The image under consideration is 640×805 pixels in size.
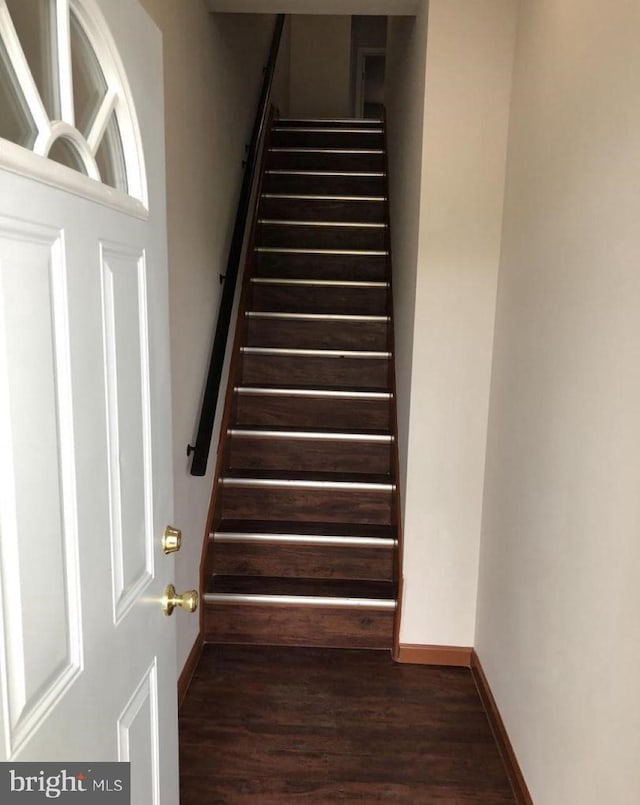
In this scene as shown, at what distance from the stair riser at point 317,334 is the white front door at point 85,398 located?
2.13 metres

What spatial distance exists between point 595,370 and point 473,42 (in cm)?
142

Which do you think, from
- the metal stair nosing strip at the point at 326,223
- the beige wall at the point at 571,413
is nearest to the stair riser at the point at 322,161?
the metal stair nosing strip at the point at 326,223

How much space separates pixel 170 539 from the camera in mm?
1305

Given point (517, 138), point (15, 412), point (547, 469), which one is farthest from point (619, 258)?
point (15, 412)

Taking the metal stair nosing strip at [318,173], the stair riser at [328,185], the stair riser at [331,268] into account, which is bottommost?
the stair riser at [331,268]

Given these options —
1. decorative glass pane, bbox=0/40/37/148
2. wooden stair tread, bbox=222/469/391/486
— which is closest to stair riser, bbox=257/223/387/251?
wooden stair tread, bbox=222/469/391/486

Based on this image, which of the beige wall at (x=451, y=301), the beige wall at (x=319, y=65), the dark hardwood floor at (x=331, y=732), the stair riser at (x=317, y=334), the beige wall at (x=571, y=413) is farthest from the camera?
the beige wall at (x=319, y=65)

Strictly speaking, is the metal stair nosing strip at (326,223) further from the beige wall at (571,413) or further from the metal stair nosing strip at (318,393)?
the beige wall at (571,413)

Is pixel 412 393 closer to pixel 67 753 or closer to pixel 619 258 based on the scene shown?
pixel 619 258

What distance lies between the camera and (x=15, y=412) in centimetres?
74

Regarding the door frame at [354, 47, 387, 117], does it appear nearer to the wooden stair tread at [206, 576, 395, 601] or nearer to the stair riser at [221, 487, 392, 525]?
the stair riser at [221, 487, 392, 525]

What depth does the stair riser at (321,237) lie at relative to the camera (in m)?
3.81

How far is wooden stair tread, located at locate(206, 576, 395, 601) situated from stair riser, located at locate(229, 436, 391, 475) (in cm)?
57

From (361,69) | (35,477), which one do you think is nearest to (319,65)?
(361,69)
